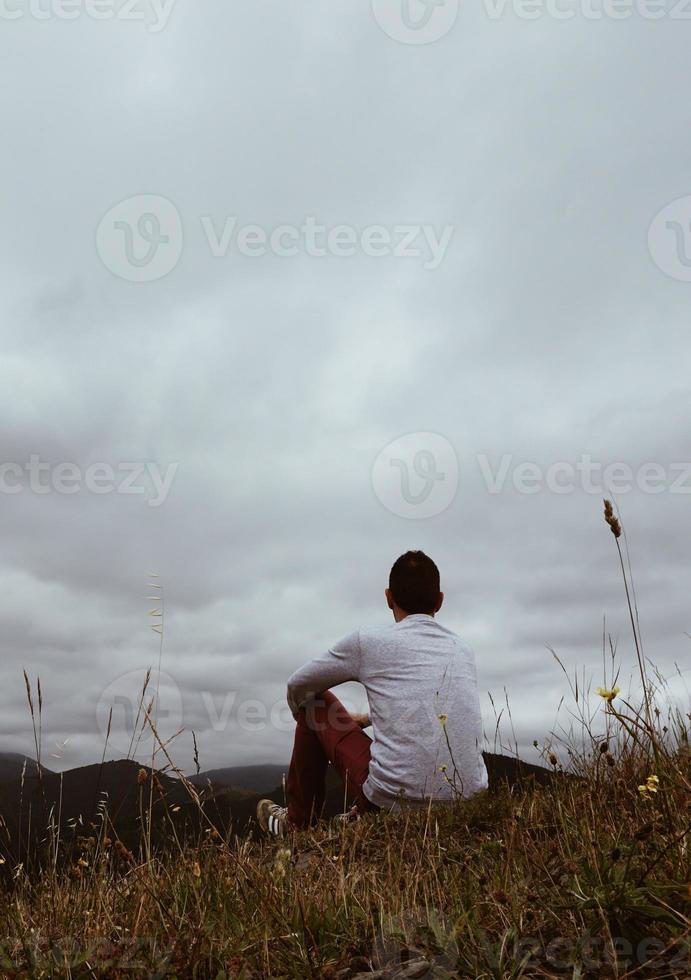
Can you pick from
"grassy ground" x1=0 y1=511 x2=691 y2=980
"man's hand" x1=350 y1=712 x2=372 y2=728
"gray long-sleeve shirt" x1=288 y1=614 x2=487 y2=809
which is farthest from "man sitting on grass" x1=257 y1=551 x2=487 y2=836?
"grassy ground" x1=0 y1=511 x2=691 y2=980

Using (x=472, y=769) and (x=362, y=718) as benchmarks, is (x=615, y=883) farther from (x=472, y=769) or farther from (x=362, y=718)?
(x=362, y=718)

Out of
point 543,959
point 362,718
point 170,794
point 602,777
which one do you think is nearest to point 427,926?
point 543,959

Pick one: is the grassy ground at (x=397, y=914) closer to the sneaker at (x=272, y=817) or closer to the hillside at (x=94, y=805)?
the hillside at (x=94, y=805)

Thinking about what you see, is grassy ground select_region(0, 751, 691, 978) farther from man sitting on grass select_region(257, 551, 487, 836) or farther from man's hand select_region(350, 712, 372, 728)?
man's hand select_region(350, 712, 372, 728)

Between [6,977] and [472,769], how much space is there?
2.77 meters

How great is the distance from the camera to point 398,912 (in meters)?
2.11

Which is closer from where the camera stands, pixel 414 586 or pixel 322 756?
pixel 414 586

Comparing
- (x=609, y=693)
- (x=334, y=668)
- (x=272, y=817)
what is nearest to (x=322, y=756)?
(x=272, y=817)

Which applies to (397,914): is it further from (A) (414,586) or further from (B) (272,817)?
(B) (272,817)

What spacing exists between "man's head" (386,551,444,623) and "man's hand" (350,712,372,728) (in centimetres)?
76

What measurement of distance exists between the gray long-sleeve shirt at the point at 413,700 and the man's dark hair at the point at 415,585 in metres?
0.09

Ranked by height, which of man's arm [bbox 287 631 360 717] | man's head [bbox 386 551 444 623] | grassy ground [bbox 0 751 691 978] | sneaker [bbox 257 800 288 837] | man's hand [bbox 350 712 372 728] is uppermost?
man's head [bbox 386 551 444 623]

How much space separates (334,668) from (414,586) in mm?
631

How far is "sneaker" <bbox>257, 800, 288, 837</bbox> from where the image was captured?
4.92m
